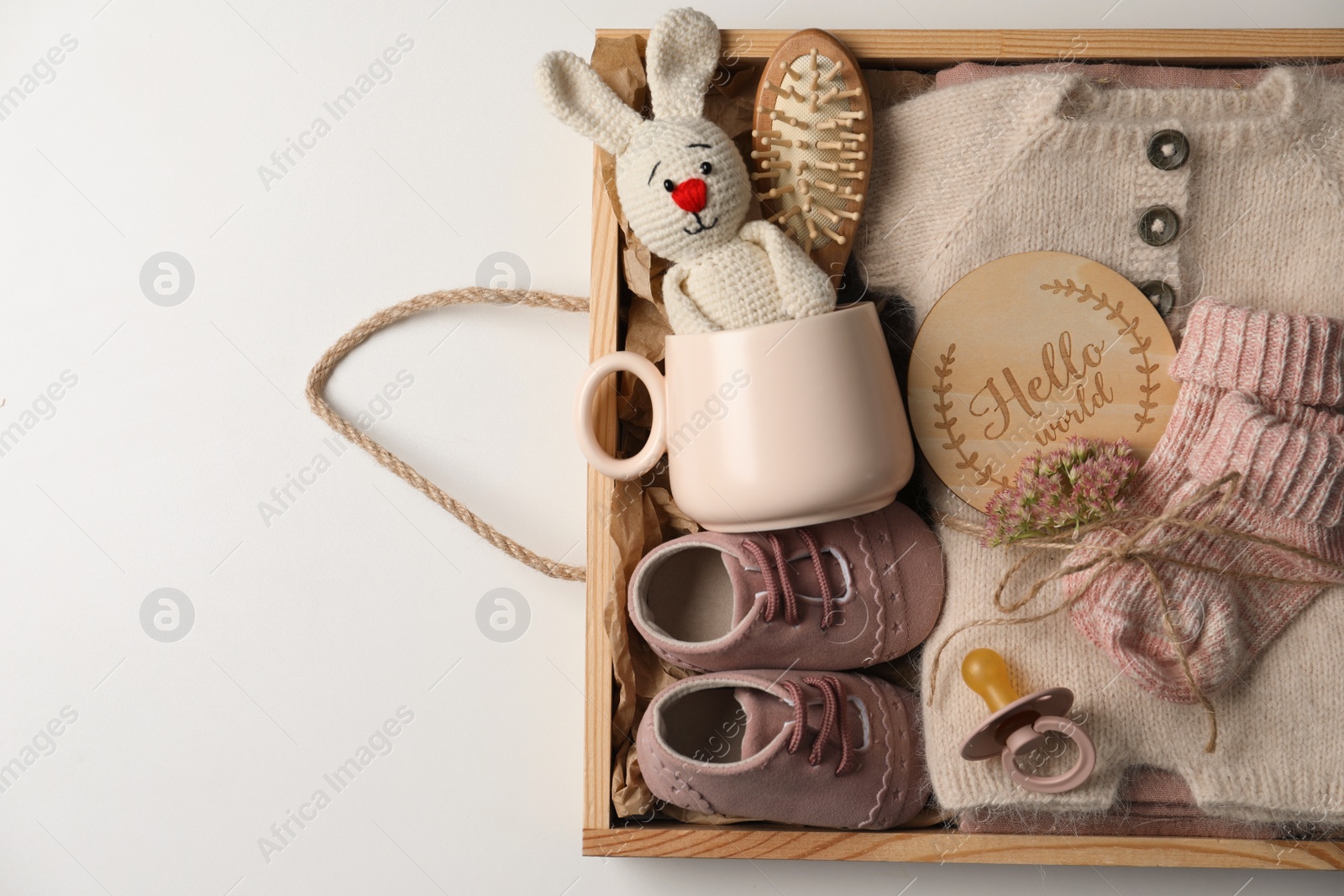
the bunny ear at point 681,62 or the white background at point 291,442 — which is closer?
the bunny ear at point 681,62

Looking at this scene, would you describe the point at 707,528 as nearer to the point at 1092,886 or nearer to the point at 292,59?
the point at 1092,886

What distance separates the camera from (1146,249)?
673mm

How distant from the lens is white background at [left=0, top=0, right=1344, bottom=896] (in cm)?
75

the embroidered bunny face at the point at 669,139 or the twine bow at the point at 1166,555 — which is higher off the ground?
the embroidered bunny face at the point at 669,139

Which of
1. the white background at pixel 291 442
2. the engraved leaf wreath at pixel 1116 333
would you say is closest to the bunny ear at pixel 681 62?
the white background at pixel 291 442

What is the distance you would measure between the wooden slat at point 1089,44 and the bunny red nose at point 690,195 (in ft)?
0.50

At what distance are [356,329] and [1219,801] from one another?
2.56 feet

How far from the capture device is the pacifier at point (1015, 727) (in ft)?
1.99

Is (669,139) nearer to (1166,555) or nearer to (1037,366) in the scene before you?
(1037,366)

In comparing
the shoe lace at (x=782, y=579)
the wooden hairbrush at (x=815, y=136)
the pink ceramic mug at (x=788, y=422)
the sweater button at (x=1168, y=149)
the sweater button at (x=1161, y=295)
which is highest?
the wooden hairbrush at (x=815, y=136)

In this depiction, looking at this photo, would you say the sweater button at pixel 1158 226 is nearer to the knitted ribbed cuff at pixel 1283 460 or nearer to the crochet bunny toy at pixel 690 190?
the knitted ribbed cuff at pixel 1283 460

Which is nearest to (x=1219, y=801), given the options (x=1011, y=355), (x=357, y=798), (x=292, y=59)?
(x=1011, y=355)

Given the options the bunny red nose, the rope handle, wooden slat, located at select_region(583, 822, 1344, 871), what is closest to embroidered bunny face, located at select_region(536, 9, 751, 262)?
the bunny red nose

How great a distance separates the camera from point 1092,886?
71 centimetres
